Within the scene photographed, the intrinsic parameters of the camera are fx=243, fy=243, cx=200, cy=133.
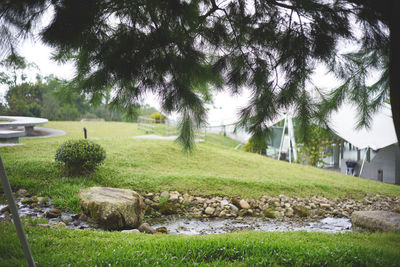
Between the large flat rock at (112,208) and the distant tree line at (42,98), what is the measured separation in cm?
160

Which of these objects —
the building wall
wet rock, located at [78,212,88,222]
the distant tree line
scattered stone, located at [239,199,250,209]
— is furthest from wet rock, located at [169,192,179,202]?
the building wall

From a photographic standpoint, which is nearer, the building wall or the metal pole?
the metal pole

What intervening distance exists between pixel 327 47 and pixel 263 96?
0.64 m

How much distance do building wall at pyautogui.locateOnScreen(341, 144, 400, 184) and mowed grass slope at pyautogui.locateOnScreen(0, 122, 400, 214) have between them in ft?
3.97

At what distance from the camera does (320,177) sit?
28.7 ft

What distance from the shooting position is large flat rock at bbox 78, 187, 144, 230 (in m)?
3.86

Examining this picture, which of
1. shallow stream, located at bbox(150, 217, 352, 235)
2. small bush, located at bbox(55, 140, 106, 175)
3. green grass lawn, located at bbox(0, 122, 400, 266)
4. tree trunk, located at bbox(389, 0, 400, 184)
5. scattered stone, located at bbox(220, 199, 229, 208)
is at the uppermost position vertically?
tree trunk, located at bbox(389, 0, 400, 184)

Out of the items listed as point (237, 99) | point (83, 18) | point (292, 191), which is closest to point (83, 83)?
point (83, 18)

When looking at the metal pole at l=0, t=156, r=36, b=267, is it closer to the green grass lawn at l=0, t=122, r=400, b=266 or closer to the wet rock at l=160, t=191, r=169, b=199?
the green grass lawn at l=0, t=122, r=400, b=266

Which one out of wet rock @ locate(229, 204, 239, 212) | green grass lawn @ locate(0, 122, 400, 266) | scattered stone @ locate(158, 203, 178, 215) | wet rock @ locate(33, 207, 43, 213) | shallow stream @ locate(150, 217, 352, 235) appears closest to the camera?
green grass lawn @ locate(0, 122, 400, 266)

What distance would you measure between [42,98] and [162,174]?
15.1ft

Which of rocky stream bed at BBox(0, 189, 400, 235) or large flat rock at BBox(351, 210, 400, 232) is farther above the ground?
large flat rock at BBox(351, 210, 400, 232)

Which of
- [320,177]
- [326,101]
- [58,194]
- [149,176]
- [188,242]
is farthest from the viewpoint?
[320,177]

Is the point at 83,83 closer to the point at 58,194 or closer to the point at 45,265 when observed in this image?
the point at 45,265
